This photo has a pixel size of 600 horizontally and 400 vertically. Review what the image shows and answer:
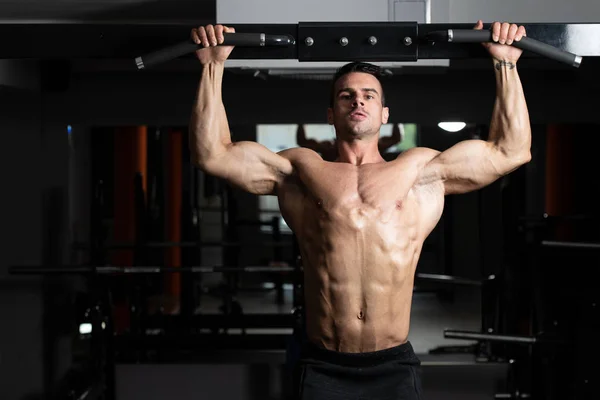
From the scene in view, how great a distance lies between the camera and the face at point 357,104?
8.08ft

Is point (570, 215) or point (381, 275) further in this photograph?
point (570, 215)

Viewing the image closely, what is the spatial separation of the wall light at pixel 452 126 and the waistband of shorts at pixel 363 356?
2.10 metres

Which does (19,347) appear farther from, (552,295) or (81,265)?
(552,295)

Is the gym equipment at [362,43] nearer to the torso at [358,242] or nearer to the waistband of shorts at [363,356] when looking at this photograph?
the torso at [358,242]

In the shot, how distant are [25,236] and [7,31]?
2466mm

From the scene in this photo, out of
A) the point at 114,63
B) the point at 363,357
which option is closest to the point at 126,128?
the point at 114,63

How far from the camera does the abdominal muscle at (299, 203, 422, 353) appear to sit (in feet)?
8.09

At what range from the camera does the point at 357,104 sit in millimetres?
2455

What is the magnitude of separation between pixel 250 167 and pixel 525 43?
2.74 ft

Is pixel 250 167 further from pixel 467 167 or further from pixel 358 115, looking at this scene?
pixel 467 167

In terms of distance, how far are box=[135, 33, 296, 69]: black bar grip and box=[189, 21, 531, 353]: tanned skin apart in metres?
0.26

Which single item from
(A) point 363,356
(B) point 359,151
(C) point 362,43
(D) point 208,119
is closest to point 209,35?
(D) point 208,119

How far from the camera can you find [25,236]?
4.61 m

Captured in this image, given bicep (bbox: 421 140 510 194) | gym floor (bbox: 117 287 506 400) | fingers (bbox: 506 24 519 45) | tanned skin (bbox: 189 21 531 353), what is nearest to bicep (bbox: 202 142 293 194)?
tanned skin (bbox: 189 21 531 353)
